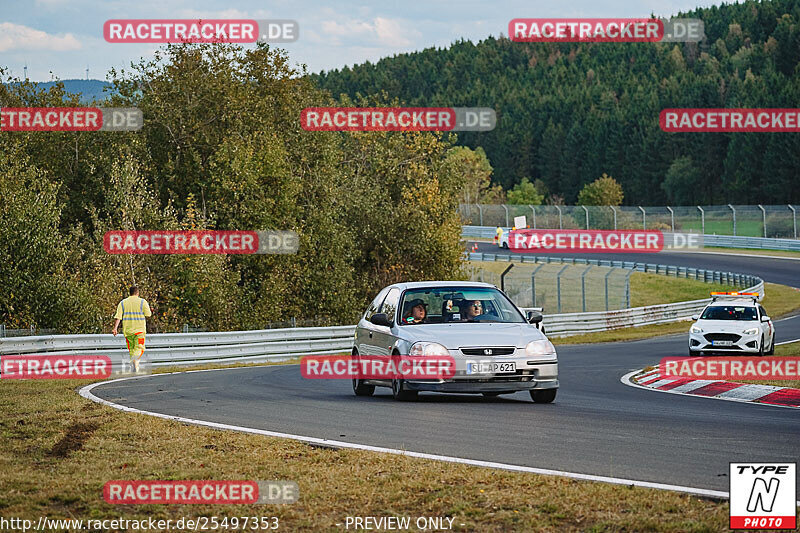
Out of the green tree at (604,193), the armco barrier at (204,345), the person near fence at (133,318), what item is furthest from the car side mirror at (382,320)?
the green tree at (604,193)

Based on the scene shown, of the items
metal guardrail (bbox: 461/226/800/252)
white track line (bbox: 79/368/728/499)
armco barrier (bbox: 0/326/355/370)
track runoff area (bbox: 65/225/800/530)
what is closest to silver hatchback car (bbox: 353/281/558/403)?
track runoff area (bbox: 65/225/800/530)

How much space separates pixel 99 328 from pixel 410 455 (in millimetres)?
25030

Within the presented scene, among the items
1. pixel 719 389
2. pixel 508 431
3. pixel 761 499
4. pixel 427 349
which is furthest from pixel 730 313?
pixel 761 499

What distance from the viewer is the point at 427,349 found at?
13.2 meters

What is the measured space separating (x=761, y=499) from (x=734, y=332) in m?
19.0

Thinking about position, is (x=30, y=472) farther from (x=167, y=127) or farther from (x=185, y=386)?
(x=167, y=127)

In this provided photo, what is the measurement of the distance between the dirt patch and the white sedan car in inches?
666

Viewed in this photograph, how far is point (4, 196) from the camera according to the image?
112 feet

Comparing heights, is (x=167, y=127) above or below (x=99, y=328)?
above

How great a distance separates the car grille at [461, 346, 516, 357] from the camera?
1316 cm

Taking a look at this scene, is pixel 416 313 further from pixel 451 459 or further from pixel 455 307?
pixel 451 459

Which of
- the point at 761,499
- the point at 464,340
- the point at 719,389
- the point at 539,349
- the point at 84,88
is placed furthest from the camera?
the point at 84,88

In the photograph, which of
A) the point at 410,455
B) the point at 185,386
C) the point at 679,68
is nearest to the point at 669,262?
the point at 185,386

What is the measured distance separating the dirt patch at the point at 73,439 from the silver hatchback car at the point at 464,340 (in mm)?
4139
